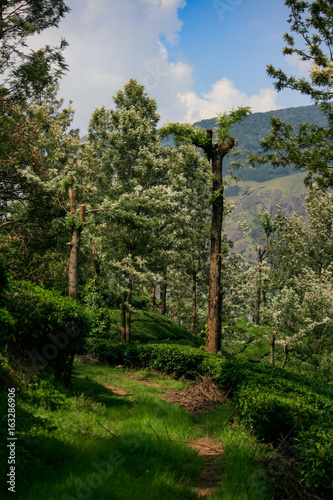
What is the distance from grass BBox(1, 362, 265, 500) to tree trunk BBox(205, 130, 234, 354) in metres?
4.81

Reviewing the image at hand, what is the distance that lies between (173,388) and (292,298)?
1613cm

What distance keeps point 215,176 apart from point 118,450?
10491mm

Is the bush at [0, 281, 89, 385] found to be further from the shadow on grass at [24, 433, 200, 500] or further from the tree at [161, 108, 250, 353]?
the tree at [161, 108, 250, 353]

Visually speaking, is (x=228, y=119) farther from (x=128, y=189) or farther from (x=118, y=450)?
(x=118, y=450)

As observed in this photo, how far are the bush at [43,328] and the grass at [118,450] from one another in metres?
0.78

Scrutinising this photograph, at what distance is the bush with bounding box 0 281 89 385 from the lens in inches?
280

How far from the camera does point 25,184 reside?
1766 centimetres

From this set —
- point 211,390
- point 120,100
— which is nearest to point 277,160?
point 211,390

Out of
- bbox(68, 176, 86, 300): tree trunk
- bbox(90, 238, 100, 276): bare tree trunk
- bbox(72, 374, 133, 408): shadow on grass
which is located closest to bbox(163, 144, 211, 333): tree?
bbox(90, 238, 100, 276): bare tree trunk

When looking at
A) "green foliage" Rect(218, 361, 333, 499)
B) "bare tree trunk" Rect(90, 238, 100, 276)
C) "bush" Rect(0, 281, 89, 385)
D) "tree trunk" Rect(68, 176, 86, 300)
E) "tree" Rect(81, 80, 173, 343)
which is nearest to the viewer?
"green foliage" Rect(218, 361, 333, 499)

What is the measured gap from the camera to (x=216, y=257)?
12.9 metres

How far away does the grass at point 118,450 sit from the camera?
3741mm

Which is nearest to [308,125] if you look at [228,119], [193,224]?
[228,119]

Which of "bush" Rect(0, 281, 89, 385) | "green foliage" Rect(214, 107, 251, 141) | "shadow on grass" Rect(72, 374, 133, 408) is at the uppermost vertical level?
"green foliage" Rect(214, 107, 251, 141)
